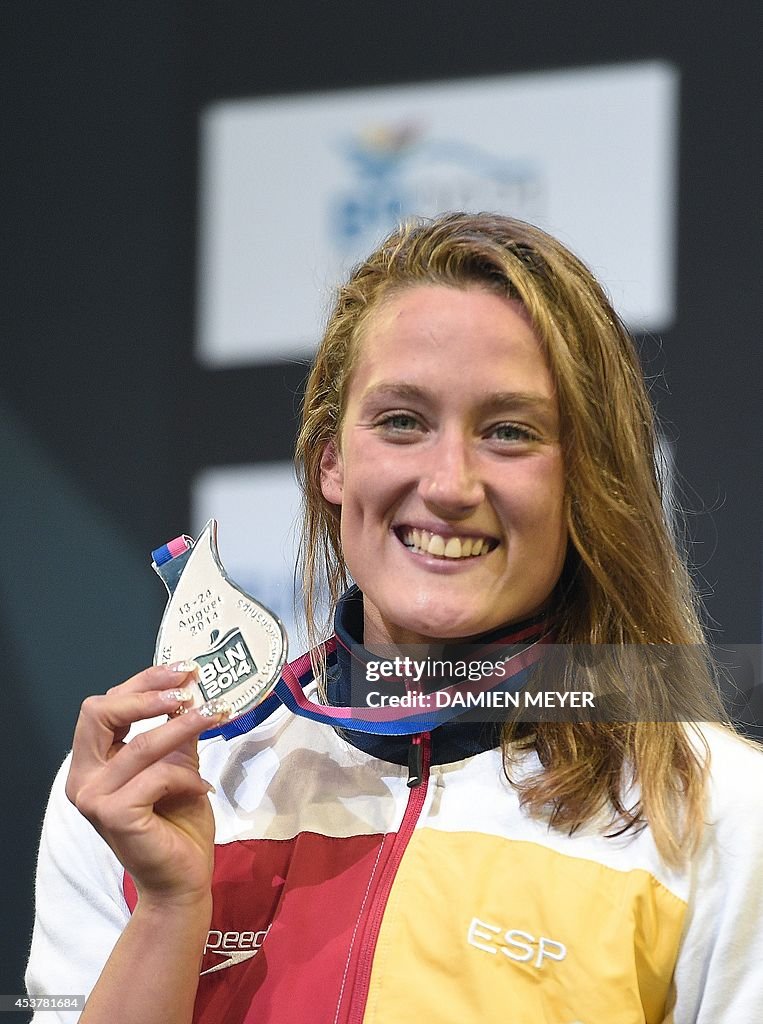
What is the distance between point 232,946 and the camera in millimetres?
1138

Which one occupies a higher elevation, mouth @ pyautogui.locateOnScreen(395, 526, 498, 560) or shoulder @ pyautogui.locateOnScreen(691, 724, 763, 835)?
mouth @ pyautogui.locateOnScreen(395, 526, 498, 560)

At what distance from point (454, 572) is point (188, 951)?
37 centimetres

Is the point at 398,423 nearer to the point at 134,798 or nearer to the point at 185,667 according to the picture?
the point at 185,667

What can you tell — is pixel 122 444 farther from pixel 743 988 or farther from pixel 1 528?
pixel 743 988

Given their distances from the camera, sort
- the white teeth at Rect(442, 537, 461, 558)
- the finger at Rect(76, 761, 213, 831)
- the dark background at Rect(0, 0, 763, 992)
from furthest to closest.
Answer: the dark background at Rect(0, 0, 763, 992) → the white teeth at Rect(442, 537, 461, 558) → the finger at Rect(76, 761, 213, 831)

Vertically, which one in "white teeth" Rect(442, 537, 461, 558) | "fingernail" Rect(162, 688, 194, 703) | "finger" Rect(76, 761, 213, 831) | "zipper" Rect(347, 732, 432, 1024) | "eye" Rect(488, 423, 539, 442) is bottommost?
"zipper" Rect(347, 732, 432, 1024)

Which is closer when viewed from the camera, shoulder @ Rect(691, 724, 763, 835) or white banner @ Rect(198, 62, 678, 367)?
shoulder @ Rect(691, 724, 763, 835)

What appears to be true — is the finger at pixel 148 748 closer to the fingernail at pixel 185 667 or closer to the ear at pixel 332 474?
the fingernail at pixel 185 667

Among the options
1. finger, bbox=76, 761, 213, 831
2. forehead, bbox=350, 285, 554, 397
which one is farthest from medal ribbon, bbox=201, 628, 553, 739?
forehead, bbox=350, 285, 554, 397

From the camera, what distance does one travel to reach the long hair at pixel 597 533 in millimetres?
1127

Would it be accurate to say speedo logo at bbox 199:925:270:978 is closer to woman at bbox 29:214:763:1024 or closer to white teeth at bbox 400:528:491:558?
woman at bbox 29:214:763:1024

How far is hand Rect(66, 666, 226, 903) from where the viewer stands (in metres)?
1.04

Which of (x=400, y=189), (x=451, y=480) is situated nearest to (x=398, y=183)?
(x=400, y=189)

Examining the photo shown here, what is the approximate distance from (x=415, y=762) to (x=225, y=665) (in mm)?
181
